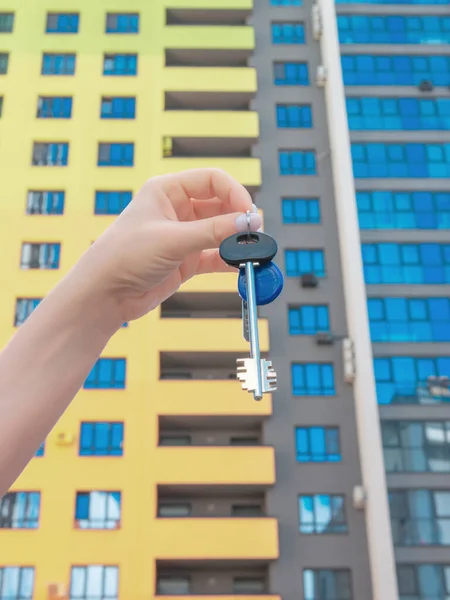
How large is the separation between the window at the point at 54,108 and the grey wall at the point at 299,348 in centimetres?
925

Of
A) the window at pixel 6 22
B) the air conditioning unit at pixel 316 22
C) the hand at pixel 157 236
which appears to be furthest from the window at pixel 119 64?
the hand at pixel 157 236

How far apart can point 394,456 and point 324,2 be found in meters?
22.4

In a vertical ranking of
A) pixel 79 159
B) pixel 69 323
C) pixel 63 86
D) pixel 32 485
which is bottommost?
pixel 69 323

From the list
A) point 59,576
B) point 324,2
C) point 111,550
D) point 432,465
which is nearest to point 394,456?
point 432,465

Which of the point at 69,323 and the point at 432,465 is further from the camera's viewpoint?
the point at 432,465

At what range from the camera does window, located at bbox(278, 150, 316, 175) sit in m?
33.1

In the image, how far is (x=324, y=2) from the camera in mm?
35094

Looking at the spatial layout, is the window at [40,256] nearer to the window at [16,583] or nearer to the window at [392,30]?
the window at [16,583]

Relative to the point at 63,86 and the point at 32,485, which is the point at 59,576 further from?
the point at 63,86

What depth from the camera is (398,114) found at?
33531 mm

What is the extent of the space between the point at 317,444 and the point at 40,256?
46.6 ft

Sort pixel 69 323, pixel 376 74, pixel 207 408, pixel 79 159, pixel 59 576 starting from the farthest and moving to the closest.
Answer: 1. pixel 376 74
2. pixel 79 159
3. pixel 207 408
4. pixel 59 576
5. pixel 69 323

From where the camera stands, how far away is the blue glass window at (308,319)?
3005 centimetres

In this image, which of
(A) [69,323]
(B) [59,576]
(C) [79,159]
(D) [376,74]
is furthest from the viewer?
(D) [376,74]
